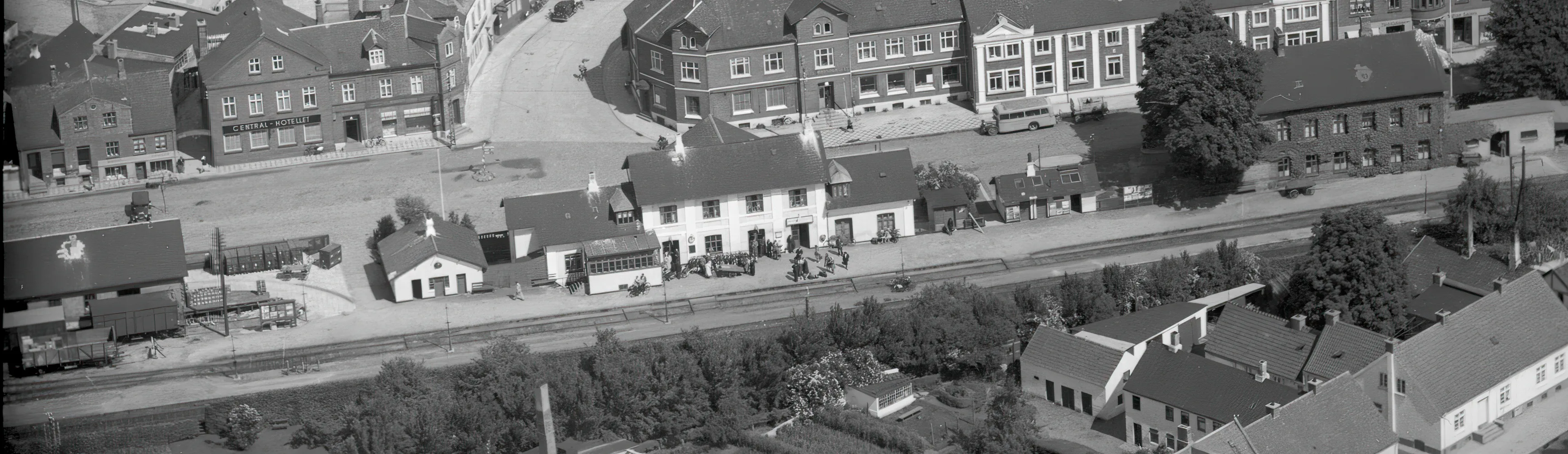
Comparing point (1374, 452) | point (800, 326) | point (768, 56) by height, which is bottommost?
point (1374, 452)

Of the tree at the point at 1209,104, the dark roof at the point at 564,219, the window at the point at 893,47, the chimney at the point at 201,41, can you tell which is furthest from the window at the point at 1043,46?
the chimney at the point at 201,41

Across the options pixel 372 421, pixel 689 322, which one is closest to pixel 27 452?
pixel 372 421

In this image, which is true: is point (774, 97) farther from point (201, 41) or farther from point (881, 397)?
point (881, 397)

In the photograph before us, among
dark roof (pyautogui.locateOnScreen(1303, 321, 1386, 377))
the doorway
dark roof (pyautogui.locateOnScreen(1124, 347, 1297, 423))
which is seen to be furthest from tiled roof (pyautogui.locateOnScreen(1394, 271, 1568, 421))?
the doorway

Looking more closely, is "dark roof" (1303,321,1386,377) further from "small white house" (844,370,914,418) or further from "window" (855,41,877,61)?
"window" (855,41,877,61)

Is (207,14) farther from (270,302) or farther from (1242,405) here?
(1242,405)

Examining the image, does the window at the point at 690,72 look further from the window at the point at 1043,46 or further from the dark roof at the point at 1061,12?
the window at the point at 1043,46

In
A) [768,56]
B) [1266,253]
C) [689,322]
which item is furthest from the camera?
[768,56]

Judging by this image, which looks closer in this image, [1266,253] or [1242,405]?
[1242,405]
